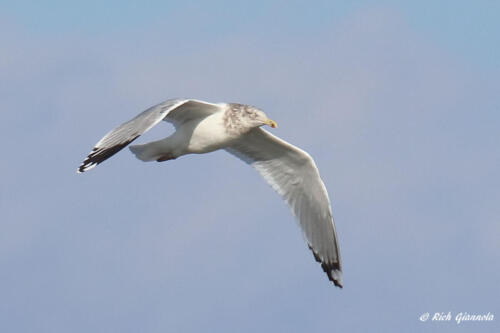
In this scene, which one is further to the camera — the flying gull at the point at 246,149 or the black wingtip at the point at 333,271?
the black wingtip at the point at 333,271

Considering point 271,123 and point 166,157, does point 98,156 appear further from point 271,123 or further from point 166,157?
point 271,123

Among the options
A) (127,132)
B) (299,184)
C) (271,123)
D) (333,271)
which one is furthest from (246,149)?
(127,132)

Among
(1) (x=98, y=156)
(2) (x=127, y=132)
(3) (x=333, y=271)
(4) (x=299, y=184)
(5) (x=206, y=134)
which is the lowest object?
(3) (x=333, y=271)

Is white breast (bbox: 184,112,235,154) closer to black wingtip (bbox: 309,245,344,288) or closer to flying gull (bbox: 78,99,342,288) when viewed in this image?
flying gull (bbox: 78,99,342,288)

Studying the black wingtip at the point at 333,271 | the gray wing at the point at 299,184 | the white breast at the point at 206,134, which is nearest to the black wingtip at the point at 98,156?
the white breast at the point at 206,134

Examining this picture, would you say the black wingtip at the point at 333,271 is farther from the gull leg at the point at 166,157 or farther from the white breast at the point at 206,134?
the gull leg at the point at 166,157

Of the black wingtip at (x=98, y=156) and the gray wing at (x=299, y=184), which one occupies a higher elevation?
the black wingtip at (x=98, y=156)

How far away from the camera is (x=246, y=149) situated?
40.8ft

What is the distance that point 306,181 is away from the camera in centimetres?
1235

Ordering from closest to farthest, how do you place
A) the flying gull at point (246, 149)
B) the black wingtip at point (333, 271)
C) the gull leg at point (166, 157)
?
the flying gull at point (246, 149), the gull leg at point (166, 157), the black wingtip at point (333, 271)

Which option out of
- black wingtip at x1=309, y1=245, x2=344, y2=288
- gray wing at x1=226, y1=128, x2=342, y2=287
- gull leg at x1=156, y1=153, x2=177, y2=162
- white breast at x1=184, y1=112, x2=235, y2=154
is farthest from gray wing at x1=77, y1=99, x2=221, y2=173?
black wingtip at x1=309, y1=245, x2=344, y2=288

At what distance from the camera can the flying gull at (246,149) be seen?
395 inches

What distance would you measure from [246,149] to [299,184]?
2.42 ft

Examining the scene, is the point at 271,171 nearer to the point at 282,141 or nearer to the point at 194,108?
the point at 282,141
